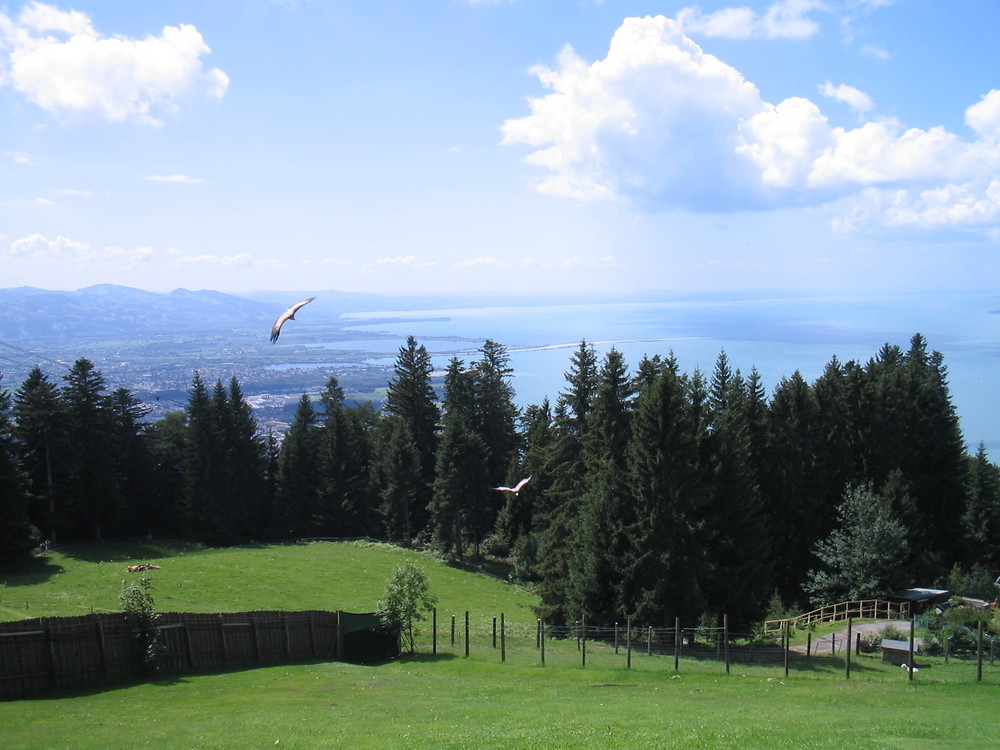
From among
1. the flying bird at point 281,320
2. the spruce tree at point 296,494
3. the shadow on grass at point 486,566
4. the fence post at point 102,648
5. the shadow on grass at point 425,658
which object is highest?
the flying bird at point 281,320

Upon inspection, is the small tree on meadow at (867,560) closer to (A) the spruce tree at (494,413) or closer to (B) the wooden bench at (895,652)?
(B) the wooden bench at (895,652)

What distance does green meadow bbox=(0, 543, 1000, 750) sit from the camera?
1227cm

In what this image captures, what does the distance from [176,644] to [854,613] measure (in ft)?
100.0

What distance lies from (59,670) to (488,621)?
19.7 metres

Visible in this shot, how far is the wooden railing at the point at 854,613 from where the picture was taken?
32250 mm

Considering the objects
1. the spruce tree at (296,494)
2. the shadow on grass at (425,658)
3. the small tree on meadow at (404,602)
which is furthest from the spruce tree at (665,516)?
the spruce tree at (296,494)

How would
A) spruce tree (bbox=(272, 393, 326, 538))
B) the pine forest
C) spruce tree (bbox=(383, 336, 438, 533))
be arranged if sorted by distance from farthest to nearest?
1. spruce tree (bbox=(383, 336, 438, 533))
2. spruce tree (bbox=(272, 393, 326, 538))
3. the pine forest

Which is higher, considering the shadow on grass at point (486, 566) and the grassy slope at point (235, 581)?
the grassy slope at point (235, 581)

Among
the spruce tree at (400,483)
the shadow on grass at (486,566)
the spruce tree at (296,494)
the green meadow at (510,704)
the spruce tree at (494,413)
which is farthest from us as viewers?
the spruce tree at (494,413)

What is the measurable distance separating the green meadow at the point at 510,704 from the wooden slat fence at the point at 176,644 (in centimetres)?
84

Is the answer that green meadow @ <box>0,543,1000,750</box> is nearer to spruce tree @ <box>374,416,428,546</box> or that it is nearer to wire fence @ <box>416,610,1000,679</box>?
wire fence @ <box>416,610,1000,679</box>

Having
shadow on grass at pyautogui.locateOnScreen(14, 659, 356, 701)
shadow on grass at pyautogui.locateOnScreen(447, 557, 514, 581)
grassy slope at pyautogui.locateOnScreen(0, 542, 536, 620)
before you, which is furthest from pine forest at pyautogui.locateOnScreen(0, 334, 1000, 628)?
shadow on grass at pyautogui.locateOnScreen(14, 659, 356, 701)

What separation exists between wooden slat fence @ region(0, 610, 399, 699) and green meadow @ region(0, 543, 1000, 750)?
0.84 m

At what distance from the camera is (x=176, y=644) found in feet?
63.5
